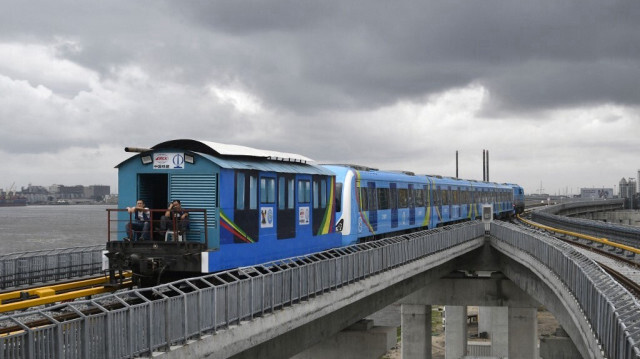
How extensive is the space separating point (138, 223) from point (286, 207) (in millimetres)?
4448

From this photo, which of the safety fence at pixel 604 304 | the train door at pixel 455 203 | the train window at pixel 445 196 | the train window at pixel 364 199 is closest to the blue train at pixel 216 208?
the train window at pixel 364 199

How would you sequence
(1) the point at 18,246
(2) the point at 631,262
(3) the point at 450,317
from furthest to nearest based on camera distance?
1. (1) the point at 18,246
2. (3) the point at 450,317
3. (2) the point at 631,262

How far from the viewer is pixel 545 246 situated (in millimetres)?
26156

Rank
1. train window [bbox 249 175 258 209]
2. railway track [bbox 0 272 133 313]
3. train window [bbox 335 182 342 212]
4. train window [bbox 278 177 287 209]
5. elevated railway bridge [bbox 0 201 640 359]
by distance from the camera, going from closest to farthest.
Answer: elevated railway bridge [bbox 0 201 640 359]
railway track [bbox 0 272 133 313]
train window [bbox 249 175 258 209]
train window [bbox 278 177 287 209]
train window [bbox 335 182 342 212]

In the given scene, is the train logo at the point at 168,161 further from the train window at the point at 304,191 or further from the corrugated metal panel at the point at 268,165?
the train window at the point at 304,191

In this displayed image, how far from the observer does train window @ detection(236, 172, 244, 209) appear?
664 inches

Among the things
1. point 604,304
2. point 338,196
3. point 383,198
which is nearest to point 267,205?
point 338,196

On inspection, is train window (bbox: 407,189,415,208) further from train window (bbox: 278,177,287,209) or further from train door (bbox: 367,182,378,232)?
train window (bbox: 278,177,287,209)

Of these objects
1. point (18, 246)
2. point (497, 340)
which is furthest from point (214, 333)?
point (18, 246)

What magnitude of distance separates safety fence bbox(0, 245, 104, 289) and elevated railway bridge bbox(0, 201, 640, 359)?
113 mm

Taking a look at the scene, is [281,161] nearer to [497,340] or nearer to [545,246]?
[545,246]

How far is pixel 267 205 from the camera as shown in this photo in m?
18.2

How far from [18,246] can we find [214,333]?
96092mm

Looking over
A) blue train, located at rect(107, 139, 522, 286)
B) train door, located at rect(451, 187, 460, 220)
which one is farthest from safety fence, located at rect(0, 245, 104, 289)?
train door, located at rect(451, 187, 460, 220)
